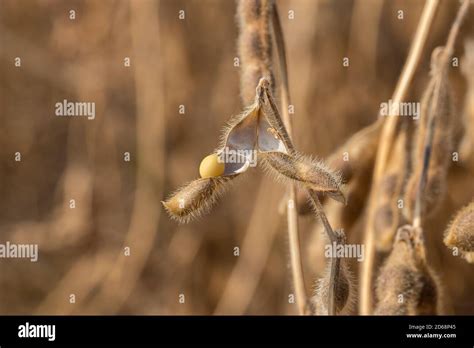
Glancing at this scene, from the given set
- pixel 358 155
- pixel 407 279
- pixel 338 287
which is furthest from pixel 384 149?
pixel 338 287

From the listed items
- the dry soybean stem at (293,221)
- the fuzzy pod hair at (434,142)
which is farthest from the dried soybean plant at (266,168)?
the fuzzy pod hair at (434,142)

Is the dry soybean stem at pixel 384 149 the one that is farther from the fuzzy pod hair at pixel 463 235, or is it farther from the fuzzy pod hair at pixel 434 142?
the fuzzy pod hair at pixel 463 235

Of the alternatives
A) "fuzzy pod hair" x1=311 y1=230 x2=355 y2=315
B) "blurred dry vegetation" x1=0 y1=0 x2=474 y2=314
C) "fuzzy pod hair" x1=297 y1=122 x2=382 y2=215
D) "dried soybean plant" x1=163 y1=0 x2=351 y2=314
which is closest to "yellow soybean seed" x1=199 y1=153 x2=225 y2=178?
"dried soybean plant" x1=163 y1=0 x2=351 y2=314

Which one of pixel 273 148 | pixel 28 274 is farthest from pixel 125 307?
pixel 273 148

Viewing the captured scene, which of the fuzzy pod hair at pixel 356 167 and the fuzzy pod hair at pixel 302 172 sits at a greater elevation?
the fuzzy pod hair at pixel 356 167

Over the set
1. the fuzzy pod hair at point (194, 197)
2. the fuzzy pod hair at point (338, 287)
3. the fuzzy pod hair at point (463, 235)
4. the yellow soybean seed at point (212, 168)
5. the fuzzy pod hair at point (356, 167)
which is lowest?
the fuzzy pod hair at point (338, 287)
